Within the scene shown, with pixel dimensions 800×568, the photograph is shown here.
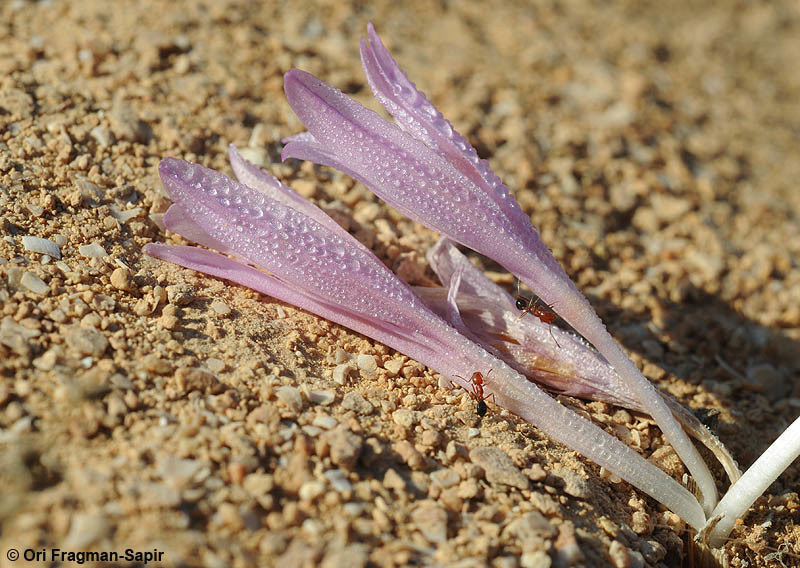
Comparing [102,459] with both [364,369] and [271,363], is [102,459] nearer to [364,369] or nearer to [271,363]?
[271,363]

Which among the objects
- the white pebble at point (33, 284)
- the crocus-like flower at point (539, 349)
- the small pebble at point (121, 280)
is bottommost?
the white pebble at point (33, 284)

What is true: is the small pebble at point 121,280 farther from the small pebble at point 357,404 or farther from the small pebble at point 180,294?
the small pebble at point 357,404

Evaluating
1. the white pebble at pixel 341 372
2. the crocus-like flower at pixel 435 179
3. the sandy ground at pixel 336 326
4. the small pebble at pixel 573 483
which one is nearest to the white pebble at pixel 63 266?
the sandy ground at pixel 336 326

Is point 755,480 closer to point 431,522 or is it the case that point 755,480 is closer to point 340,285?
point 431,522

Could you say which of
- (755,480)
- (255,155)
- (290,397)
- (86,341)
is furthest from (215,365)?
(755,480)

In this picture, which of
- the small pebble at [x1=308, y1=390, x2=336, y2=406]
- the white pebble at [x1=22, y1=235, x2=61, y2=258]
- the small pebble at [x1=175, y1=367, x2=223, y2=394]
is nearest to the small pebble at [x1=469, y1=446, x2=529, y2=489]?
the small pebble at [x1=308, y1=390, x2=336, y2=406]

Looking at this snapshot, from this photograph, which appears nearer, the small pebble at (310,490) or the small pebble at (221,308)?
the small pebble at (310,490)

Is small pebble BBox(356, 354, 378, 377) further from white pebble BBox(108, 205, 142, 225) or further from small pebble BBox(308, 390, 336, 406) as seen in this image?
white pebble BBox(108, 205, 142, 225)

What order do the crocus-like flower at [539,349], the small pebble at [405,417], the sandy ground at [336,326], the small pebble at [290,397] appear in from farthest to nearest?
the crocus-like flower at [539,349]
the small pebble at [405,417]
the small pebble at [290,397]
the sandy ground at [336,326]
